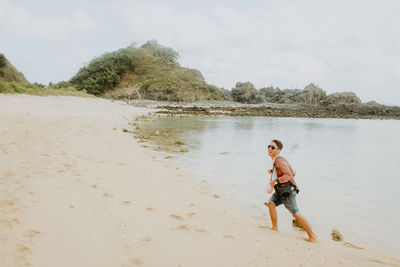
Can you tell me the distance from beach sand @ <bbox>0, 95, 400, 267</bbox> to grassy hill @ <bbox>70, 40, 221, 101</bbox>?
1287 inches

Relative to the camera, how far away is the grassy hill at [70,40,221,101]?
38062 millimetres

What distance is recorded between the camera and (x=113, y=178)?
16.5ft

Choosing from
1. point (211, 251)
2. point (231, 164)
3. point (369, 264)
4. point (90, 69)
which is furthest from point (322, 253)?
point (90, 69)

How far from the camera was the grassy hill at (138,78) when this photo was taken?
38062 mm

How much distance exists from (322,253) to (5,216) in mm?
3350

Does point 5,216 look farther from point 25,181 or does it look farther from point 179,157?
point 179,157

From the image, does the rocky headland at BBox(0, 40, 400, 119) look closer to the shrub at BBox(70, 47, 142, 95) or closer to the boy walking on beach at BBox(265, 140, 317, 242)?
the shrub at BBox(70, 47, 142, 95)

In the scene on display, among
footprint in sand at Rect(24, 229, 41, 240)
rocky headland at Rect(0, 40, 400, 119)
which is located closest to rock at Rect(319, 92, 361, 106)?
rocky headland at Rect(0, 40, 400, 119)

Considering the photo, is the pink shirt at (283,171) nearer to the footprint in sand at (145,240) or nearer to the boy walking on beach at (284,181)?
the boy walking on beach at (284,181)

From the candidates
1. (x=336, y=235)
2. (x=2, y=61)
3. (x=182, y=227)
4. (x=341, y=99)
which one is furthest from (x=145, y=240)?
(x=341, y=99)

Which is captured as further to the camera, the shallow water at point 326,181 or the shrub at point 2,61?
the shrub at point 2,61

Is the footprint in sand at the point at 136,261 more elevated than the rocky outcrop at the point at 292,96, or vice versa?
the rocky outcrop at the point at 292,96

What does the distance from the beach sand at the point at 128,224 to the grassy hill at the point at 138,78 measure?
32678 mm

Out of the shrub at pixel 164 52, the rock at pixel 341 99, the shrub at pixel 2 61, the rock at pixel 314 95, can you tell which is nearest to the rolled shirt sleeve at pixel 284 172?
the shrub at pixel 2 61
